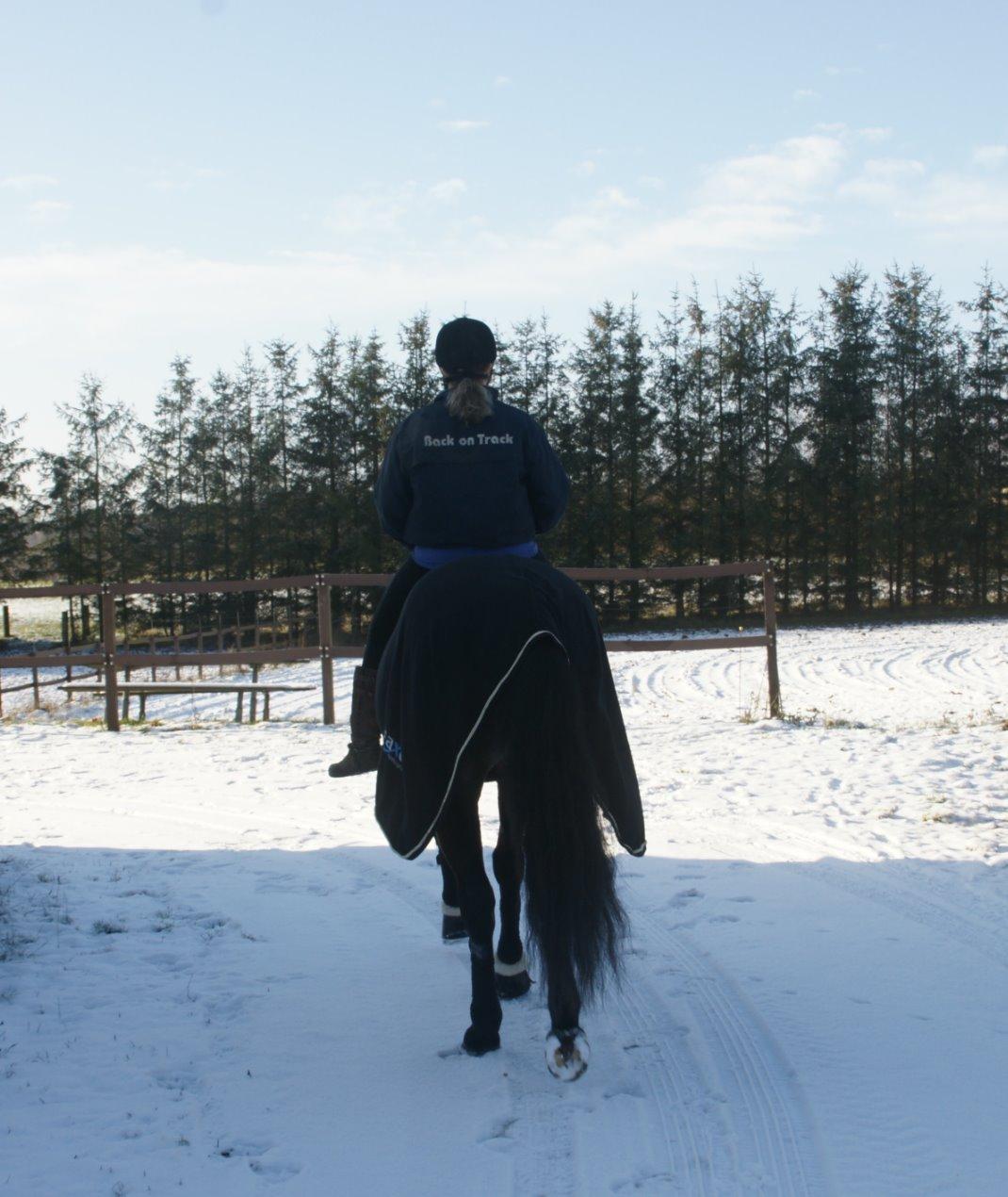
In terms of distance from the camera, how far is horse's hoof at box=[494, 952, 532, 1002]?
10.7 feet

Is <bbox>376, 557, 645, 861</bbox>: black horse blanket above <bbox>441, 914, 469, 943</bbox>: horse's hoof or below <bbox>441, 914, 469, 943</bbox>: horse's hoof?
above

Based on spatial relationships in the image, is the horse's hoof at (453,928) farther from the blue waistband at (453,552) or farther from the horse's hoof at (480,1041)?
the blue waistband at (453,552)

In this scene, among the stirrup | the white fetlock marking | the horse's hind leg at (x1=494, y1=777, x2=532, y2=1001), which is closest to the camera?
the horse's hind leg at (x1=494, y1=777, x2=532, y2=1001)

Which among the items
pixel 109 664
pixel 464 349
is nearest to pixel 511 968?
pixel 464 349

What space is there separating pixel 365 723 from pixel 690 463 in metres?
31.4

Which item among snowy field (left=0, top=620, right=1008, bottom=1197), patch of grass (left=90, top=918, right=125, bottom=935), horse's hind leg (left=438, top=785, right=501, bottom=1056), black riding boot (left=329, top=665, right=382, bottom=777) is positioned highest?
black riding boot (left=329, top=665, right=382, bottom=777)

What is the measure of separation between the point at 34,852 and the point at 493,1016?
323cm

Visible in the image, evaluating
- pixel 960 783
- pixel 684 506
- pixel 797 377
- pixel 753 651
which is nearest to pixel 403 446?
pixel 960 783

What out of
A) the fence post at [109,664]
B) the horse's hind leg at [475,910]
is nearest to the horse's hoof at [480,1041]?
the horse's hind leg at [475,910]

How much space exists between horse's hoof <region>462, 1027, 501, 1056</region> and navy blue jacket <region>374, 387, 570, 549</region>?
1.31 metres

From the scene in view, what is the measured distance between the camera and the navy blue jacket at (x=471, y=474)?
2.99 metres

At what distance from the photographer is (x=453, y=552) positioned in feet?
9.85

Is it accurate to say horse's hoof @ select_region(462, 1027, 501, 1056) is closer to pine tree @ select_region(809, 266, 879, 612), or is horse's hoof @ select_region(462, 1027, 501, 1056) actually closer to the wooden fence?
→ the wooden fence

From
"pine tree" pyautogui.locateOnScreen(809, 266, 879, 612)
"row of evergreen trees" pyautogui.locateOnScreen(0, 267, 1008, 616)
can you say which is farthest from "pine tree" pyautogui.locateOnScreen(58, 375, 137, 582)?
"pine tree" pyautogui.locateOnScreen(809, 266, 879, 612)
